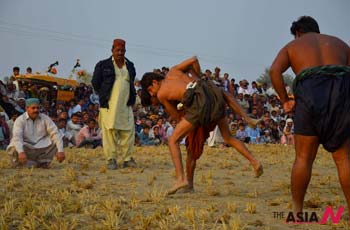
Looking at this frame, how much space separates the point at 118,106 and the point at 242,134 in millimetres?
8631

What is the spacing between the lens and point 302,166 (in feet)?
14.3

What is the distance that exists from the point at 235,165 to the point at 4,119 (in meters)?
7.23

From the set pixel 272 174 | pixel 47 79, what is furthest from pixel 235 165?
pixel 47 79

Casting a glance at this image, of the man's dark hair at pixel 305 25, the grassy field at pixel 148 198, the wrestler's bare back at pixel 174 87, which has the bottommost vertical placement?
the grassy field at pixel 148 198

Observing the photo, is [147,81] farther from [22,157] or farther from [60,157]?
[22,157]

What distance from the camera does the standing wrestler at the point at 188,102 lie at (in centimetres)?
601

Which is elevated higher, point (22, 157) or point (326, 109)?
point (326, 109)

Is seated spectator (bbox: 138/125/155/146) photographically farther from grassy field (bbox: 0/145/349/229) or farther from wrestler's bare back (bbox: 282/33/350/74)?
wrestler's bare back (bbox: 282/33/350/74)

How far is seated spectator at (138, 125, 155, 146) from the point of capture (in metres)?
16.4

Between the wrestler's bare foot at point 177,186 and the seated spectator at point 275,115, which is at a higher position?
the seated spectator at point 275,115

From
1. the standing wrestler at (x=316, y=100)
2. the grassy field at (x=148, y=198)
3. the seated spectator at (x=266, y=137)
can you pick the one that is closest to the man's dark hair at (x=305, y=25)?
the standing wrestler at (x=316, y=100)

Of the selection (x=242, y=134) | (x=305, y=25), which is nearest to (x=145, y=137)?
(x=242, y=134)

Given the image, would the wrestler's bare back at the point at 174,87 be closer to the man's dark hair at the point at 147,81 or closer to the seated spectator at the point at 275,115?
the man's dark hair at the point at 147,81

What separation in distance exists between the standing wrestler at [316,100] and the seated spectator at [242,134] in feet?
41.7
